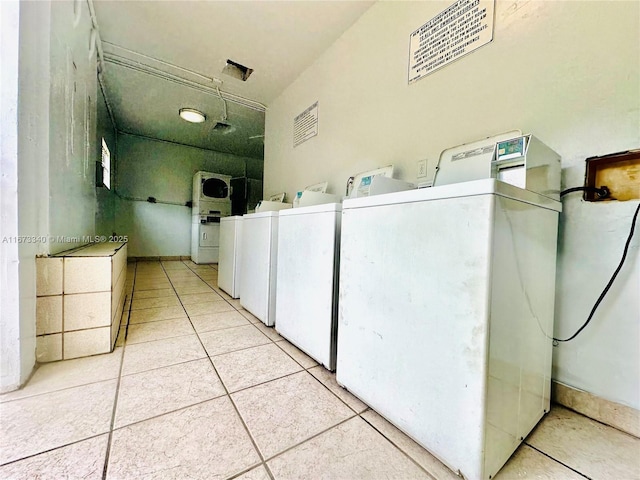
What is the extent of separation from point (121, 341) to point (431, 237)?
1731 millimetres

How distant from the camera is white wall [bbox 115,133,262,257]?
468 cm

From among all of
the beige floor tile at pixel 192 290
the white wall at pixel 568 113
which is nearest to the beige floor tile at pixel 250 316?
the beige floor tile at pixel 192 290

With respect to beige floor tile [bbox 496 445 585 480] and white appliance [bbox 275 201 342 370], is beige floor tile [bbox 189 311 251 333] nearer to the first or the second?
white appliance [bbox 275 201 342 370]

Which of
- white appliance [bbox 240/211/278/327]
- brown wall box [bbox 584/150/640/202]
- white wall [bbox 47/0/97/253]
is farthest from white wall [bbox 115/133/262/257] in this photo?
brown wall box [bbox 584/150/640/202]

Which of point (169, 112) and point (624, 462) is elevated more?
point (169, 112)

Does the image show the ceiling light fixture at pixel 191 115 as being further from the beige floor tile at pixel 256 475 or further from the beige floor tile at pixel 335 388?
the beige floor tile at pixel 256 475

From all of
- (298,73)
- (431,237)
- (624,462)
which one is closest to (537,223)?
(431,237)

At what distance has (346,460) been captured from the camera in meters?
0.72

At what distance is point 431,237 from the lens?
0.73 m

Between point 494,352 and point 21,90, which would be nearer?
point 494,352

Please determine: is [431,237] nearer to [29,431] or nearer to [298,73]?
[29,431]

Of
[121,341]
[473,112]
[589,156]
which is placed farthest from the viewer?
[121,341]

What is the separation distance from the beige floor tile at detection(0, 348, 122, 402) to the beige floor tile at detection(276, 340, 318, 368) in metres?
0.78

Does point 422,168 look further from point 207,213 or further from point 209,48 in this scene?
point 207,213
